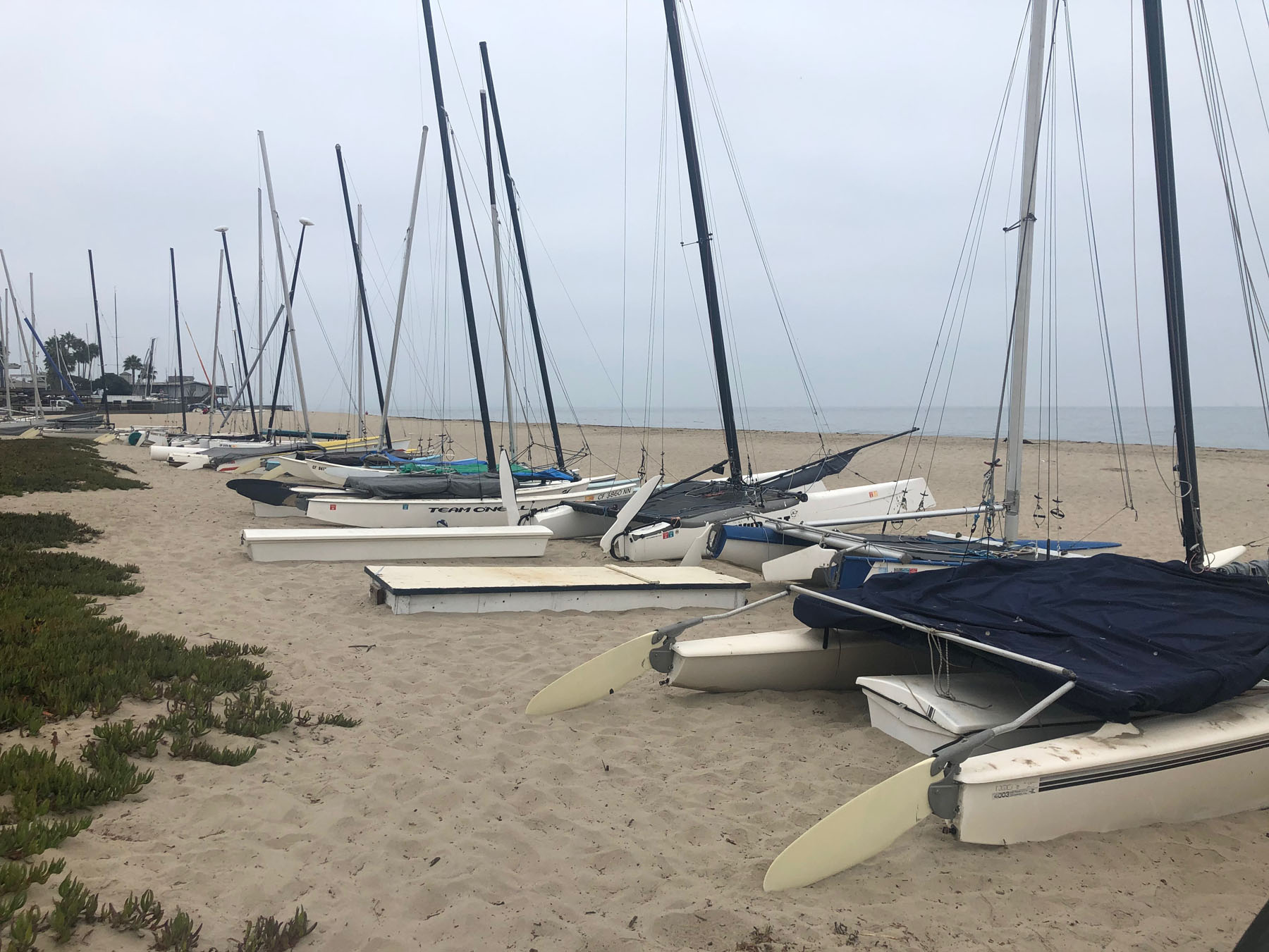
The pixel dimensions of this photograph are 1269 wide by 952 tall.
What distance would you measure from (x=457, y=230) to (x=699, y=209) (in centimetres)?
631

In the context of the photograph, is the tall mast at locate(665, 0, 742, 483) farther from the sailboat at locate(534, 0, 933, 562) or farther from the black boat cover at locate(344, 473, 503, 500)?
the black boat cover at locate(344, 473, 503, 500)

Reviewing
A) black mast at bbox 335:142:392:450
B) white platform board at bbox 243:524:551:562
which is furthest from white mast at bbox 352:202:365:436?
white platform board at bbox 243:524:551:562

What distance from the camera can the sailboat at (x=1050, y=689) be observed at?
135 inches

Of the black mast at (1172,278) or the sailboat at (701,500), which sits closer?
Result: the black mast at (1172,278)

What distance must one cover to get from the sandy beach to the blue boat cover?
0.67m

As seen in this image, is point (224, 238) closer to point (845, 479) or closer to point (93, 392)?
point (845, 479)

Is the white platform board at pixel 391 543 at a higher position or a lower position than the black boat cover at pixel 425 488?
lower

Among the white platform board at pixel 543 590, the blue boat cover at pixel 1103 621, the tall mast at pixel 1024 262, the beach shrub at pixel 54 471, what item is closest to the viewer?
the blue boat cover at pixel 1103 621

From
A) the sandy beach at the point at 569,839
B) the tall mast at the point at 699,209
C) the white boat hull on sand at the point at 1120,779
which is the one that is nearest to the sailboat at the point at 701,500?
the tall mast at the point at 699,209

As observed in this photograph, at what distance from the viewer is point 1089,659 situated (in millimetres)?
4242

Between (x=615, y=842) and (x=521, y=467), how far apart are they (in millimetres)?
13131

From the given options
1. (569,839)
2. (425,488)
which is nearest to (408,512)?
(425,488)

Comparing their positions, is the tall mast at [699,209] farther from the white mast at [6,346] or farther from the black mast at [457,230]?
the white mast at [6,346]

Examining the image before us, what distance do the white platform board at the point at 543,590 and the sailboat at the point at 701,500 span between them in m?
2.03
